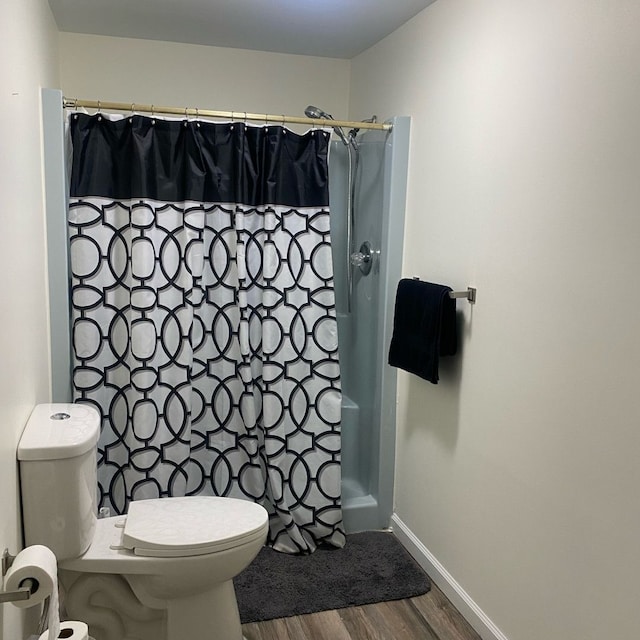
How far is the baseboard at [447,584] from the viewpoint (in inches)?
84.3

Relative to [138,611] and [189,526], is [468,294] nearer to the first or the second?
[189,526]

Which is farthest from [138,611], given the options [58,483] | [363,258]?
[363,258]

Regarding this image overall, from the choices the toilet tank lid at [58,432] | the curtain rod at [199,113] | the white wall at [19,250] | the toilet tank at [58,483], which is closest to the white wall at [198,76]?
the curtain rod at [199,113]

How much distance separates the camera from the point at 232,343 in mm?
2688

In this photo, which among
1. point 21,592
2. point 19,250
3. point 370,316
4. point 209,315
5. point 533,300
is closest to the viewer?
point 21,592

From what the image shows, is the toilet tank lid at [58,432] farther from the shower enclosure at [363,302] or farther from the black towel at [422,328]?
the black towel at [422,328]

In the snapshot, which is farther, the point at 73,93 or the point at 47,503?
the point at 73,93

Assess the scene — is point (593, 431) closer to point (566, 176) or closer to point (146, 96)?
point (566, 176)

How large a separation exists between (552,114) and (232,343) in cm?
152

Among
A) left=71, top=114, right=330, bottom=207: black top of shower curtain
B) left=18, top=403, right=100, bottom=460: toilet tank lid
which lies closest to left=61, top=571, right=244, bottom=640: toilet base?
left=18, top=403, right=100, bottom=460: toilet tank lid

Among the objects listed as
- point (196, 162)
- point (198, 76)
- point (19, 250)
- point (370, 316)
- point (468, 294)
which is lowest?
point (370, 316)

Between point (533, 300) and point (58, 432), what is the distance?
4.65 ft

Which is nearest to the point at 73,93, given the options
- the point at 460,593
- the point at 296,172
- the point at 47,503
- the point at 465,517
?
the point at 296,172

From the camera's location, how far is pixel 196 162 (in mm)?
2525
